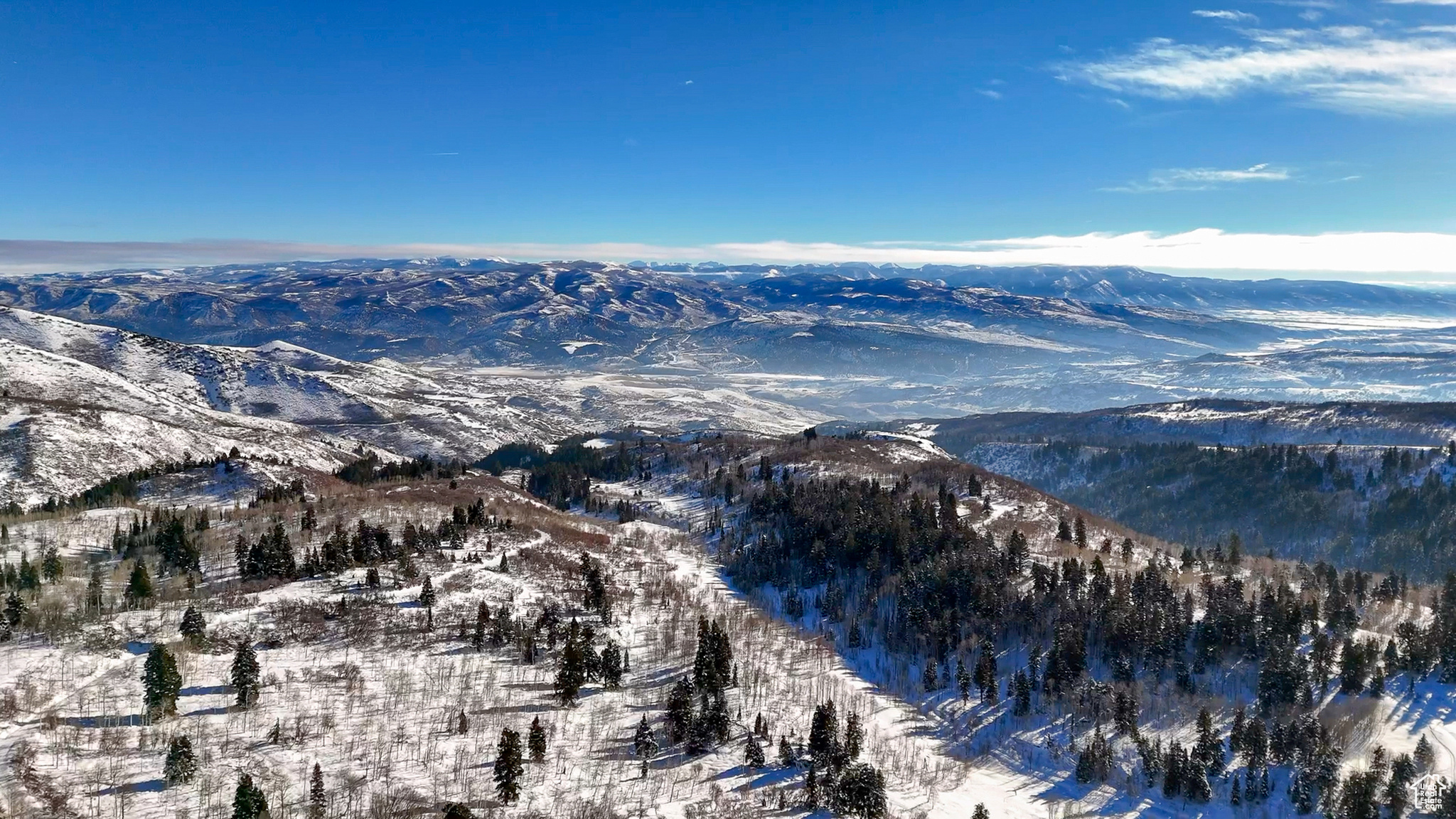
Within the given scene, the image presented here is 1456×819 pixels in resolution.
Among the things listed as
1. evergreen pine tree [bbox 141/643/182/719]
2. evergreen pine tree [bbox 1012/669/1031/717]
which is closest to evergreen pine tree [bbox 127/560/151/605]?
evergreen pine tree [bbox 141/643/182/719]

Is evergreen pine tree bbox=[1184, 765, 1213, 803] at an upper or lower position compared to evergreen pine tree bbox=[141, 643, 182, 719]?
lower

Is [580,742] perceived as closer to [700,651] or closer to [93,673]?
[700,651]

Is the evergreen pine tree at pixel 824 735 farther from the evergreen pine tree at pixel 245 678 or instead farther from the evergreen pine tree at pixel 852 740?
the evergreen pine tree at pixel 245 678

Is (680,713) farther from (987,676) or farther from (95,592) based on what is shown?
(95,592)

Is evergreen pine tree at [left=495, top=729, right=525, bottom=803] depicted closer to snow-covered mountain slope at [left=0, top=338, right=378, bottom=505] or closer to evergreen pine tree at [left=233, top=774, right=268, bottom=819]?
evergreen pine tree at [left=233, top=774, right=268, bottom=819]

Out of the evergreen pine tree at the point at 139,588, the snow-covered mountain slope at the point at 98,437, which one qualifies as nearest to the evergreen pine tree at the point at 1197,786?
the evergreen pine tree at the point at 139,588

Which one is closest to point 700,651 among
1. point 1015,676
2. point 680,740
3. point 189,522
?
point 680,740

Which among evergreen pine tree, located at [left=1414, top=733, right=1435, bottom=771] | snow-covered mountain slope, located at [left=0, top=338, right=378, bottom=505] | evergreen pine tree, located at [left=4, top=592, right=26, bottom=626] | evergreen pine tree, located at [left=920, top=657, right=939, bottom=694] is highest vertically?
evergreen pine tree, located at [left=4, top=592, right=26, bottom=626]
